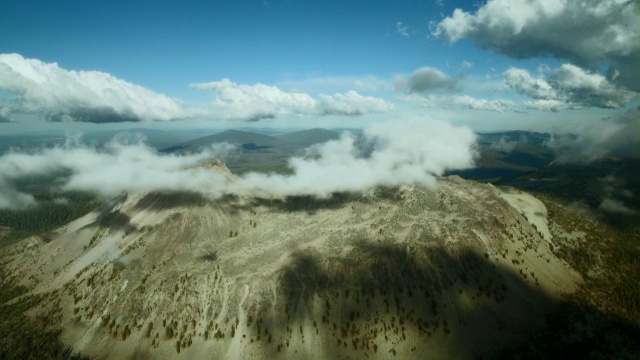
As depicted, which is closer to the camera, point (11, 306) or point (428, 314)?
point (428, 314)

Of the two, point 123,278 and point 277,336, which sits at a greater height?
point 123,278

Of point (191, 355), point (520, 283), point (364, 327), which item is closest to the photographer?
point (191, 355)

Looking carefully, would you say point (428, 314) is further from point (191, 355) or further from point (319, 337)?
point (191, 355)

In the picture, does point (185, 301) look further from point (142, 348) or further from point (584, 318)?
point (584, 318)

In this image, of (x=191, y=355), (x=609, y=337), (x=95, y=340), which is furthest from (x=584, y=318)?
(x=95, y=340)

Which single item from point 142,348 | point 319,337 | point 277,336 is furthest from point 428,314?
point 142,348

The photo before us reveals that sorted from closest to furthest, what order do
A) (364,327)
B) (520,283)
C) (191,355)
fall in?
(191,355), (364,327), (520,283)

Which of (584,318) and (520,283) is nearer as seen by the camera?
(584,318)

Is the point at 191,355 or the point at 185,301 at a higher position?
the point at 185,301
